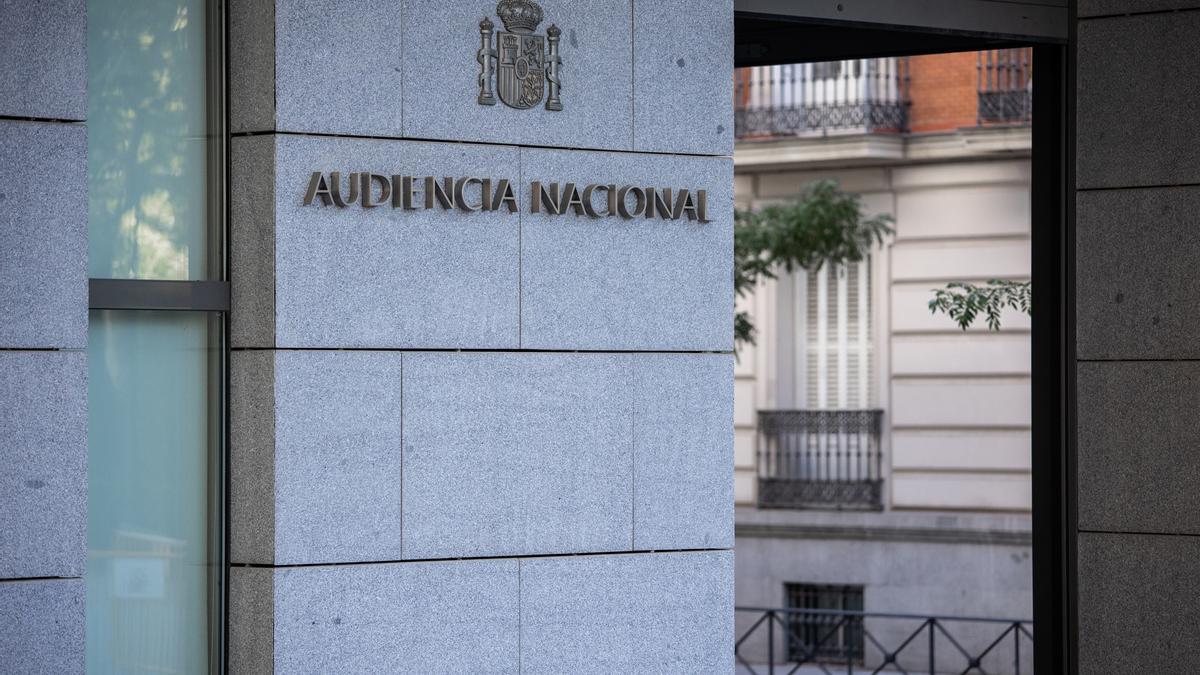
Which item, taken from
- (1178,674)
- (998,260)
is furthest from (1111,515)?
(998,260)

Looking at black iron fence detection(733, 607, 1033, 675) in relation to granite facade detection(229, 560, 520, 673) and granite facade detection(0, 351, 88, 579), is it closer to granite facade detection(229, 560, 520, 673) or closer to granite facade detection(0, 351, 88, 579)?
granite facade detection(229, 560, 520, 673)

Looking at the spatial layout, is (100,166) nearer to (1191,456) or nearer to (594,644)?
(594,644)

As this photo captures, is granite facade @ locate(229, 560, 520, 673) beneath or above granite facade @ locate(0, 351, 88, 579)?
beneath

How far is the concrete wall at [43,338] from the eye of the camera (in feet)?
24.2

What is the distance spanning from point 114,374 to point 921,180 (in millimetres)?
16655

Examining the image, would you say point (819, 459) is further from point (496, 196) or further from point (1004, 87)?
point (496, 196)

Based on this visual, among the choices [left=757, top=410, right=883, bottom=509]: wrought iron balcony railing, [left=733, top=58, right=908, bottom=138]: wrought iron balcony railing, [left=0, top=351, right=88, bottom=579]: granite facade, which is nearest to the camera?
[left=0, top=351, right=88, bottom=579]: granite facade

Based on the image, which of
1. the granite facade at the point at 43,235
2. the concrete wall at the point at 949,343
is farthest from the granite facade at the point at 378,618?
the concrete wall at the point at 949,343

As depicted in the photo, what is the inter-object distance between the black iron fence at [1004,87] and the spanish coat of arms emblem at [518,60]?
1510 cm

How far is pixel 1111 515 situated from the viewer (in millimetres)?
9125

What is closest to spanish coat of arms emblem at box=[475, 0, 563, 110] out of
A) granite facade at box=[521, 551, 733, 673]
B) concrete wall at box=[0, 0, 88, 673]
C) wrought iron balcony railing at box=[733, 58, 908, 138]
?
concrete wall at box=[0, 0, 88, 673]

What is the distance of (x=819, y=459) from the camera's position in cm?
2283

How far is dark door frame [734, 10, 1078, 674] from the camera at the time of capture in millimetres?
9336

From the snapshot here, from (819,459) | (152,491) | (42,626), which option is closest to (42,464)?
(152,491)
